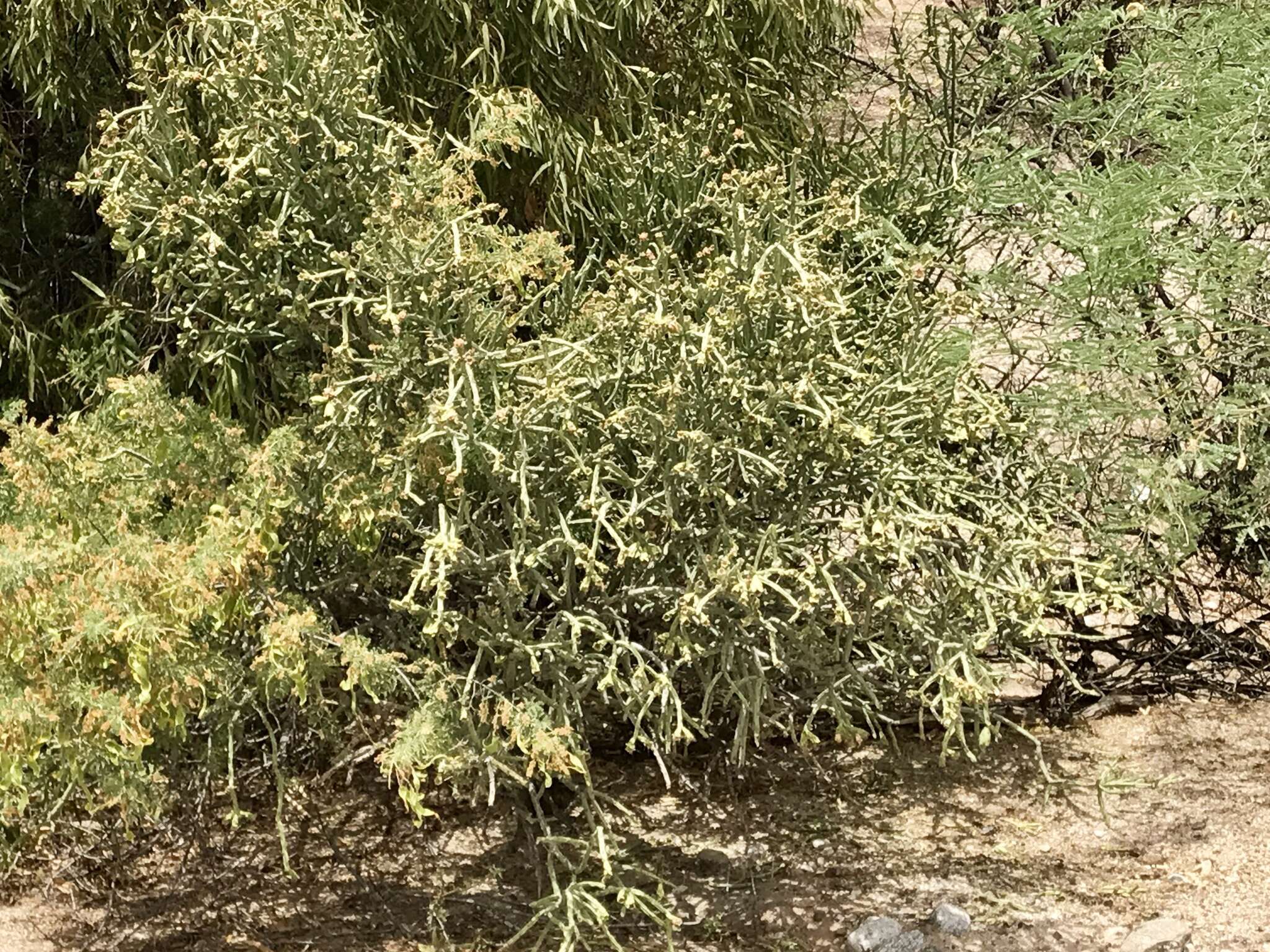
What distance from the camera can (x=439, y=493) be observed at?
4609 mm

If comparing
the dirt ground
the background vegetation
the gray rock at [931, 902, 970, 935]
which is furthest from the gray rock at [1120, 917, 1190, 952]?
the background vegetation

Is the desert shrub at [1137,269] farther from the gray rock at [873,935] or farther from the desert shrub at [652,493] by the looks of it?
the gray rock at [873,935]

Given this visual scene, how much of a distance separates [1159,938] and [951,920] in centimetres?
64

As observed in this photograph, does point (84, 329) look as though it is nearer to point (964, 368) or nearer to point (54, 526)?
point (54, 526)

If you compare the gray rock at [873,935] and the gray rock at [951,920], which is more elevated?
the gray rock at [951,920]

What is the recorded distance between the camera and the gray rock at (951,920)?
17.4ft

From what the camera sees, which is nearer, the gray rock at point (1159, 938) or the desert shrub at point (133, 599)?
the desert shrub at point (133, 599)

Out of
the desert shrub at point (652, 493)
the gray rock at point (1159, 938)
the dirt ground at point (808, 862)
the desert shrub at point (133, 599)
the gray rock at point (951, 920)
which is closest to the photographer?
the desert shrub at point (133, 599)

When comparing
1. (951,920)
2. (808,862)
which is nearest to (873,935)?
(951,920)

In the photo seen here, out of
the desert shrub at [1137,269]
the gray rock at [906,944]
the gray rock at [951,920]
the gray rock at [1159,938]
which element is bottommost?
the gray rock at [906,944]

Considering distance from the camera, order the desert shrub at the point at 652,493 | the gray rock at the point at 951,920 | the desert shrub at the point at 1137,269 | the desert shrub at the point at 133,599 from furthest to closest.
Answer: the desert shrub at the point at 1137,269
the gray rock at the point at 951,920
the desert shrub at the point at 652,493
the desert shrub at the point at 133,599

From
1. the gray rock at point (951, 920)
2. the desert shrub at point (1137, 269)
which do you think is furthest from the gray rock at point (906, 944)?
the desert shrub at point (1137, 269)

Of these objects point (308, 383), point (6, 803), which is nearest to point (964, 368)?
point (308, 383)

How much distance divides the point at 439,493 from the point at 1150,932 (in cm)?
266
